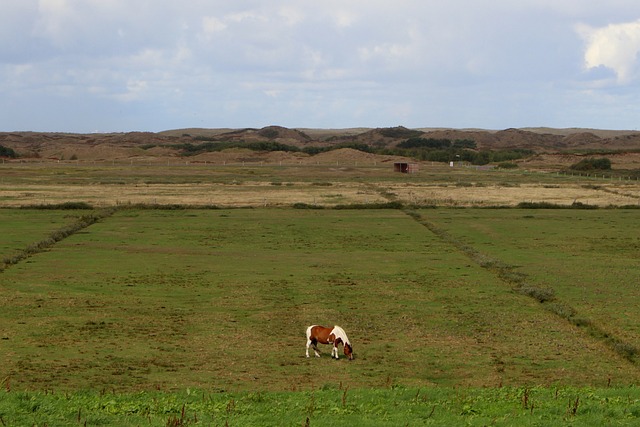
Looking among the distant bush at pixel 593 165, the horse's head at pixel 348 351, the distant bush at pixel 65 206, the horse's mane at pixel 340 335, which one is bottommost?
the horse's head at pixel 348 351

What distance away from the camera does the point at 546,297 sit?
111 feet

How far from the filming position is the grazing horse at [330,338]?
78.7 ft

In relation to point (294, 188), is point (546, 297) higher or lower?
lower

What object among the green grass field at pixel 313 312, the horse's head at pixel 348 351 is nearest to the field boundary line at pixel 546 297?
the green grass field at pixel 313 312

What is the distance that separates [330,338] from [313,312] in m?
6.83

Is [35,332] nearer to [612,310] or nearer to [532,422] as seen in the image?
[532,422]

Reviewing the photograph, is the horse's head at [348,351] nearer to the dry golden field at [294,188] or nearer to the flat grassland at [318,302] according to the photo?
the flat grassland at [318,302]

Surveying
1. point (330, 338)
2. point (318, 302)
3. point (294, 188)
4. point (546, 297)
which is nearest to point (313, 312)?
point (318, 302)

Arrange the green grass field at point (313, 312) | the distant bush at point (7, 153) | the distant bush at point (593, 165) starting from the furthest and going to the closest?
the distant bush at point (7, 153) < the distant bush at point (593, 165) < the green grass field at point (313, 312)

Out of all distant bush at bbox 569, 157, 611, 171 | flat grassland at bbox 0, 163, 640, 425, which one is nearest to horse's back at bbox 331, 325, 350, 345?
flat grassland at bbox 0, 163, 640, 425

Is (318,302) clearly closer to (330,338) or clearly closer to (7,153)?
(330,338)

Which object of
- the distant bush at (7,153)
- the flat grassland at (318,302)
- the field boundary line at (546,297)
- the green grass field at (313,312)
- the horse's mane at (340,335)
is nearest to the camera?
the green grass field at (313,312)

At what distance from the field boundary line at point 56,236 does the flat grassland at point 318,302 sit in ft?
1.49

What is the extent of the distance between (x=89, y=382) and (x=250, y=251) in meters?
26.4
